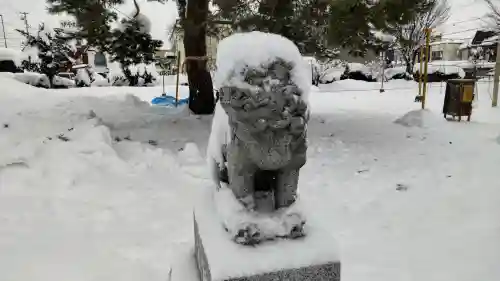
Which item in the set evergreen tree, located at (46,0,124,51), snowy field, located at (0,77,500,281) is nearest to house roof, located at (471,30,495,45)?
snowy field, located at (0,77,500,281)

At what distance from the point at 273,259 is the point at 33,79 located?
1104 cm

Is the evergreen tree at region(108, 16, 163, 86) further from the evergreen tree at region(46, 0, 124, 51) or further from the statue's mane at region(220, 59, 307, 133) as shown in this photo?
the statue's mane at region(220, 59, 307, 133)

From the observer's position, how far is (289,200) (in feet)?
4.91

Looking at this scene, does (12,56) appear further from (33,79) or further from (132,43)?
(132,43)

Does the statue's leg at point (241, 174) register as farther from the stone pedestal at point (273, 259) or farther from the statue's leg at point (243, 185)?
the stone pedestal at point (273, 259)

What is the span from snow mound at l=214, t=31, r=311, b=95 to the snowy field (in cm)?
93

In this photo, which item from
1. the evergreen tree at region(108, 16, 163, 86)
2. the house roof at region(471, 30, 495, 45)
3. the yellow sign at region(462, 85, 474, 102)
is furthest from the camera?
the house roof at region(471, 30, 495, 45)

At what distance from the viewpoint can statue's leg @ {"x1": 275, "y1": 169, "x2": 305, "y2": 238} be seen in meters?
1.46

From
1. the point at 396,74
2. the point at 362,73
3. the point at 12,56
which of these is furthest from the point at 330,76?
the point at 12,56

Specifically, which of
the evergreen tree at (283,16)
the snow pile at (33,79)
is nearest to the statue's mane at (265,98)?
the evergreen tree at (283,16)

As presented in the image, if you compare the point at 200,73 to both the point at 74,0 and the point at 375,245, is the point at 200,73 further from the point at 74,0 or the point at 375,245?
the point at 375,245

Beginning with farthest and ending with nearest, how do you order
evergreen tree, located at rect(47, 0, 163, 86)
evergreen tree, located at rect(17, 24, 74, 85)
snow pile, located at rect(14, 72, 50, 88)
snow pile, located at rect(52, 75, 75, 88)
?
snow pile, located at rect(52, 75, 75, 88) → evergreen tree, located at rect(17, 24, 74, 85) → snow pile, located at rect(14, 72, 50, 88) → evergreen tree, located at rect(47, 0, 163, 86)

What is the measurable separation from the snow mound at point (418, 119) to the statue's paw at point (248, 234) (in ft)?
15.8

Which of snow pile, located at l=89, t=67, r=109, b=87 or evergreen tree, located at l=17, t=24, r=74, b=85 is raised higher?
evergreen tree, located at l=17, t=24, r=74, b=85
